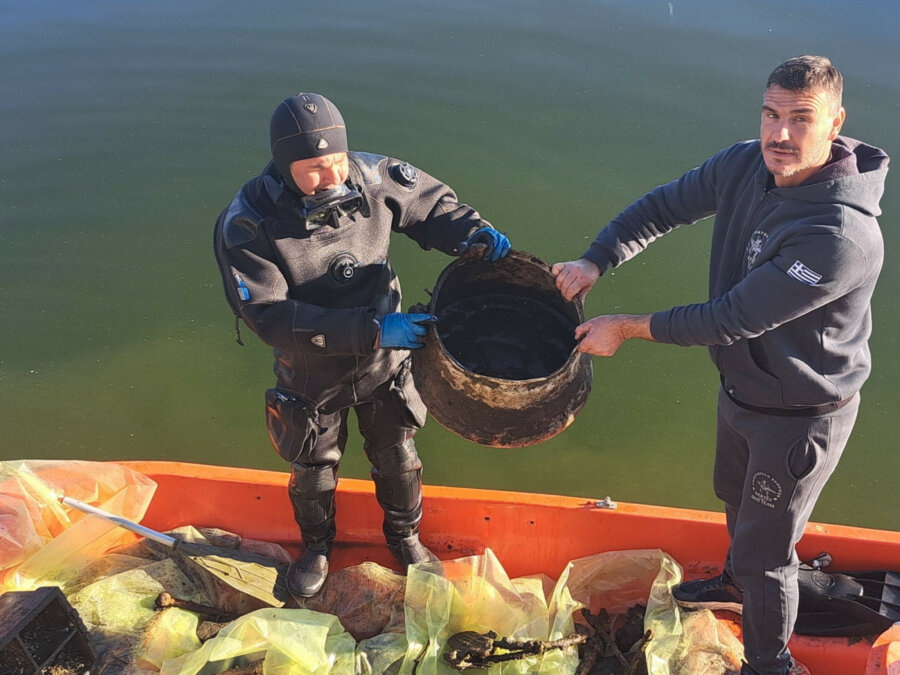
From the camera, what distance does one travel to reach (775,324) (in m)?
1.82

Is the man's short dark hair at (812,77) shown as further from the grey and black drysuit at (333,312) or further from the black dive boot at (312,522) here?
the black dive boot at (312,522)

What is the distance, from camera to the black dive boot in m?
2.59


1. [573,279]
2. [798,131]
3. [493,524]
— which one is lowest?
[493,524]

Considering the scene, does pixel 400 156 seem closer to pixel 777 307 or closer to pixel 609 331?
pixel 609 331

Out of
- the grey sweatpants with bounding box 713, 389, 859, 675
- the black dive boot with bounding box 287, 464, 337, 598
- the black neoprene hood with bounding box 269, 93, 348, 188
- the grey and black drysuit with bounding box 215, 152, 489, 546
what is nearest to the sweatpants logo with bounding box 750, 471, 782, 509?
the grey sweatpants with bounding box 713, 389, 859, 675

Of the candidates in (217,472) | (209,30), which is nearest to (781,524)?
(217,472)

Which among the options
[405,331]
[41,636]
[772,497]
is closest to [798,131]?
[772,497]

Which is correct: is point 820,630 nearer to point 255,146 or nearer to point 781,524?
point 781,524

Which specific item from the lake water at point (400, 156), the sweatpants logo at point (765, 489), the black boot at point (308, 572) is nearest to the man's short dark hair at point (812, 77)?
the sweatpants logo at point (765, 489)

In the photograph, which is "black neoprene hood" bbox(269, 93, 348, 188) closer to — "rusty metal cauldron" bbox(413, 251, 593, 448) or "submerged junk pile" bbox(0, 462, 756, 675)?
"rusty metal cauldron" bbox(413, 251, 593, 448)

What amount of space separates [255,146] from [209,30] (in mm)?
1902

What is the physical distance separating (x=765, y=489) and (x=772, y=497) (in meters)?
0.03

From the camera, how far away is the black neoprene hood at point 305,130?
2.09m

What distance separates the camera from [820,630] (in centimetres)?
254
